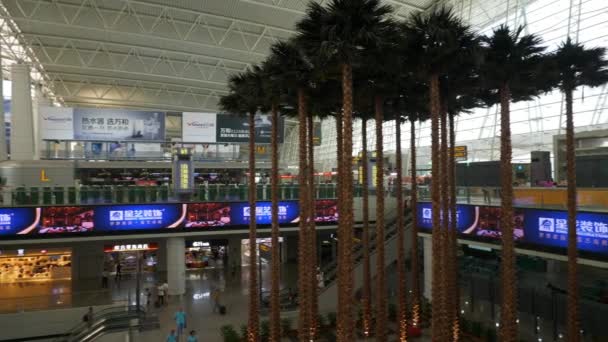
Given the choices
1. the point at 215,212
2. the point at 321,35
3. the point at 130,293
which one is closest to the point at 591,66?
the point at 321,35

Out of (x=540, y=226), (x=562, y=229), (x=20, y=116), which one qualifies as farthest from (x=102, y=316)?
(x=20, y=116)

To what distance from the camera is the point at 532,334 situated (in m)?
17.2

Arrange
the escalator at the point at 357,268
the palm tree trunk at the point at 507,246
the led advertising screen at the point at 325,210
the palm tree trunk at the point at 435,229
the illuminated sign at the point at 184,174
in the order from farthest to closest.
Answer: the led advertising screen at the point at 325,210 < the illuminated sign at the point at 184,174 < the escalator at the point at 357,268 < the palm tree trunk at the point at 507,246 < the palm tree trunk at the point at 435,229

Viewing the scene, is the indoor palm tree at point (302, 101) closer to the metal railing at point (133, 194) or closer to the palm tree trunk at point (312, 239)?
the palm tree trunk at point (312, 239)

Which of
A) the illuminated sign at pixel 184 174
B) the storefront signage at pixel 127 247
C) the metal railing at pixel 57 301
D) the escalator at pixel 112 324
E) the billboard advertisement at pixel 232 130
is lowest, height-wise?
the escalator at pixel 112 324

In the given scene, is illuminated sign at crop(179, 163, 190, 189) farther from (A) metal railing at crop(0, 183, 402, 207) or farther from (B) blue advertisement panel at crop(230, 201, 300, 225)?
(B) blue advertisement panel at crop(230, 201, 300, 225)

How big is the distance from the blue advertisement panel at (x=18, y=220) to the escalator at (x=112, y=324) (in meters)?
5.24

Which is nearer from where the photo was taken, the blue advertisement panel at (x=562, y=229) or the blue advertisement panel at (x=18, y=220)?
the blue advertisement panel at (x=562, y=229)

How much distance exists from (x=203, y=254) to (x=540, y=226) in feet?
80.9

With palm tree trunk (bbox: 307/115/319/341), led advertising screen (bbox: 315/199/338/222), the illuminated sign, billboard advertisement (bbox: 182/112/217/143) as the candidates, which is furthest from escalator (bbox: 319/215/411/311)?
billboard advertisement (bbox: 182/112/217/143)

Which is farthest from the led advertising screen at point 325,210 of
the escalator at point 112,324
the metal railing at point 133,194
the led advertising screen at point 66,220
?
the led advertising screen at point 66,220

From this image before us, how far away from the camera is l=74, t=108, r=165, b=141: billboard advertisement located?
30.4m

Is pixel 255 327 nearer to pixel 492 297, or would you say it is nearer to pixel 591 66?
pixel 492 297

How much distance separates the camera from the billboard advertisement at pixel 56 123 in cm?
2980
